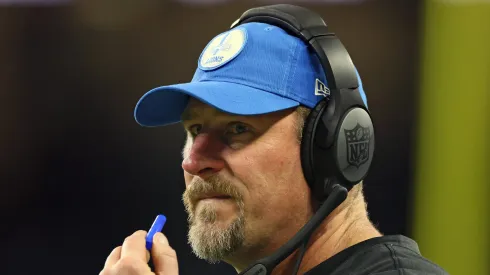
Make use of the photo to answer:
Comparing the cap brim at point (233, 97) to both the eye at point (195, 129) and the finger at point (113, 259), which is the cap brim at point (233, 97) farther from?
the finger at point (113, 259)

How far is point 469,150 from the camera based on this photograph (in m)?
2.16

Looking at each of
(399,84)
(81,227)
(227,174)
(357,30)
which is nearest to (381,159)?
(399,84)

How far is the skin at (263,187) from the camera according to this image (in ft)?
3.76

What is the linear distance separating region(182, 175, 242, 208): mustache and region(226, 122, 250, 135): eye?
79mm

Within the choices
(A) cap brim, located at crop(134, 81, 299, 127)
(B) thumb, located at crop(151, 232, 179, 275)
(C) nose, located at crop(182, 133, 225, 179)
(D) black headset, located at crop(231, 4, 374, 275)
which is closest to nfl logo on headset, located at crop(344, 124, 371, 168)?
(D) black headset, located at crop(231, 4, 374, 275)

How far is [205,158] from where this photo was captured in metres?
1.17

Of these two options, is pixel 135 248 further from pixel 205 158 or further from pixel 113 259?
pixel 205 158

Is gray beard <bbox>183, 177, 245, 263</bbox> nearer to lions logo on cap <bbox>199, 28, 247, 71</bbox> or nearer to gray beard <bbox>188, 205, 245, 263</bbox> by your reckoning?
gray beard <bbox>188, 205, 245, 263</bbox>

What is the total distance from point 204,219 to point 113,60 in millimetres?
1323

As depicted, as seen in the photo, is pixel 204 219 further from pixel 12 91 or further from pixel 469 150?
pixel 12 91

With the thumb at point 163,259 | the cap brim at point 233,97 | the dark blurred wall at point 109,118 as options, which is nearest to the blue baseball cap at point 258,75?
the cap brim at point 233,97

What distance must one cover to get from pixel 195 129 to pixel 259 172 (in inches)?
6.6

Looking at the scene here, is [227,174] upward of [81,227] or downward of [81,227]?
upward

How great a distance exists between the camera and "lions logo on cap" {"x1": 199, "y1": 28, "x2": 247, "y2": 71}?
3.93 ft
